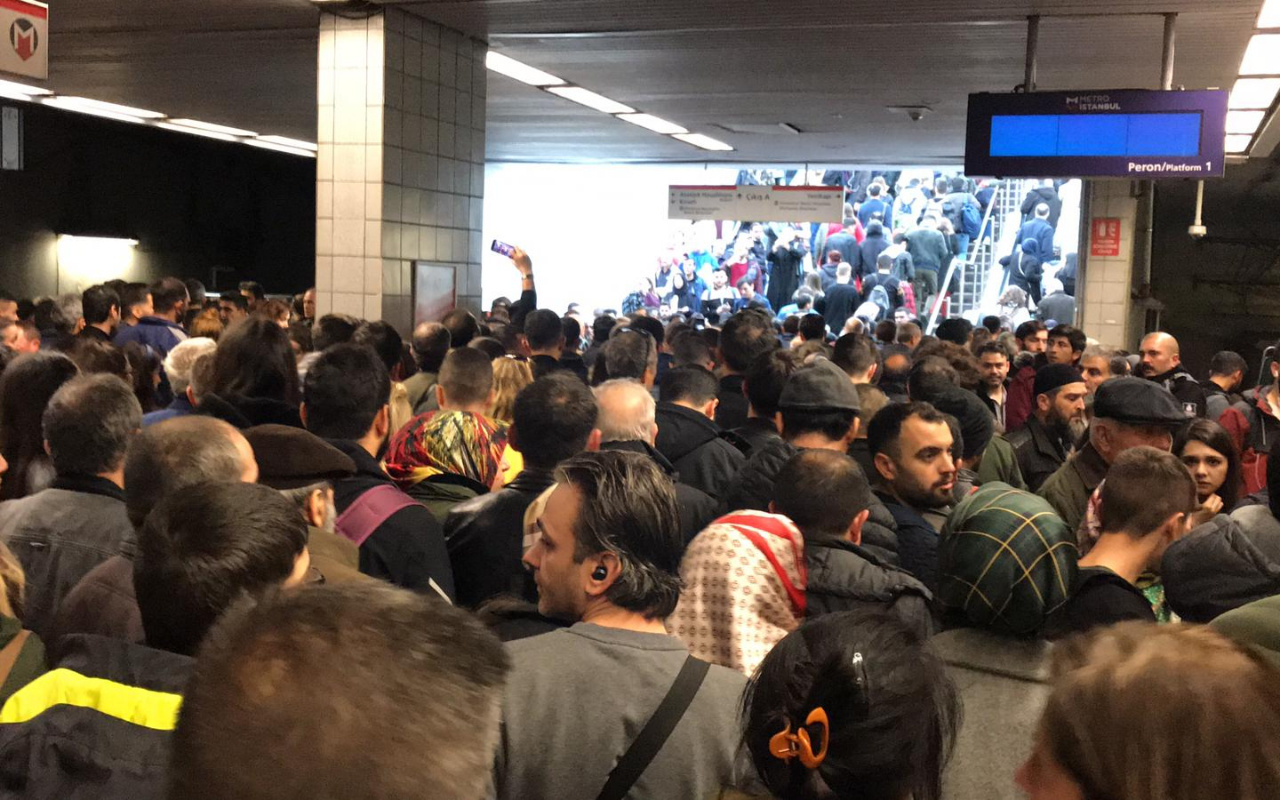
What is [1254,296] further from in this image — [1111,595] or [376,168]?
[1111,595]

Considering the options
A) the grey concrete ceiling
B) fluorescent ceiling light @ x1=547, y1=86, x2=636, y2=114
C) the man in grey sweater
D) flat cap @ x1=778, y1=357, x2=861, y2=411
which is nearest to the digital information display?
the grey concrete ceiling

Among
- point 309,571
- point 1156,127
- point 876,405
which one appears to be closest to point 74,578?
point 309,571

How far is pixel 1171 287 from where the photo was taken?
23.2 m

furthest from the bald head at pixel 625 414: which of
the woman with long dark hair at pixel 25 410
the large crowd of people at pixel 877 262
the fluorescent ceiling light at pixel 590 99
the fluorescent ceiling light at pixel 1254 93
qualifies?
the large crowd of people at pixel 877 262

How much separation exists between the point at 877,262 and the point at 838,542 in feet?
64.2

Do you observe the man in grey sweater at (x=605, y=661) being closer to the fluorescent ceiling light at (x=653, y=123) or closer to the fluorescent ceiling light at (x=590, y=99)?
the fluorescent ceiling light at (x=590, y=99)

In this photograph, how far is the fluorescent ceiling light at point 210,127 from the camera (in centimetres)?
1700

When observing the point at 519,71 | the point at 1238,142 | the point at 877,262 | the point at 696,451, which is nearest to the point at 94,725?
the point at 696,451

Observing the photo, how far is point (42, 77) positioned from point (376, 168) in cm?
305

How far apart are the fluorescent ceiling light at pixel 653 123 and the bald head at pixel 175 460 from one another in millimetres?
12767

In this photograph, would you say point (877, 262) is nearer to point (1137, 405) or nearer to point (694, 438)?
point (694, 438)

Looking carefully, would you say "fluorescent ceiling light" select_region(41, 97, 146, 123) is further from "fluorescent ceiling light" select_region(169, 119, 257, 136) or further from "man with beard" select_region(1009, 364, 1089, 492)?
"man with beard" select_region(1009, 364, 1089, 492)

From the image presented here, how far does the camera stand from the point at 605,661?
208 centimetres

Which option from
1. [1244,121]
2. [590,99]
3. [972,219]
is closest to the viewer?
[1244,121]
